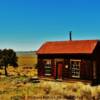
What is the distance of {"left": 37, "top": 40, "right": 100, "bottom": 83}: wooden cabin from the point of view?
34531 millimetres

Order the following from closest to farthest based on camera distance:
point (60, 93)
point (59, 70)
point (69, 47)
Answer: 1. point (60, 93)
2. point (69, 47)
3. point (59, 70)

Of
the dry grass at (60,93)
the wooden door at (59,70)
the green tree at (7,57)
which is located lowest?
the dry grass at (60,93)

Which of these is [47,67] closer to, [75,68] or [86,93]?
[75,68]

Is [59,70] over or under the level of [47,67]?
under

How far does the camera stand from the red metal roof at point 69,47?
115ft

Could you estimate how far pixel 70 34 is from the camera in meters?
42.8

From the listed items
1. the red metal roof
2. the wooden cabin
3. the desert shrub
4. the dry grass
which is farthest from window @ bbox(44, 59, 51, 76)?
the desert shrub

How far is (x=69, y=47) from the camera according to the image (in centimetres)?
3738

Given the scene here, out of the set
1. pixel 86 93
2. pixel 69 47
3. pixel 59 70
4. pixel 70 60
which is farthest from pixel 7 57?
pixel 86 93

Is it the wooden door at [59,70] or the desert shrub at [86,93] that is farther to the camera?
the wooden door at [59,70]

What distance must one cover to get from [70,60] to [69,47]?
196 centimetres

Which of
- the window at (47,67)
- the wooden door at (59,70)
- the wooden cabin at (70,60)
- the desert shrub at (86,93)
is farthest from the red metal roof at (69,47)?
the desert shrub at (86,93)

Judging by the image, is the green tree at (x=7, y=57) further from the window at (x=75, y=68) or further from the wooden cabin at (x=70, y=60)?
the window at (x=75, y=68)

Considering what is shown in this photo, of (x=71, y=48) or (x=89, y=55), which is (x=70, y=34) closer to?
(x=71, y=48)
